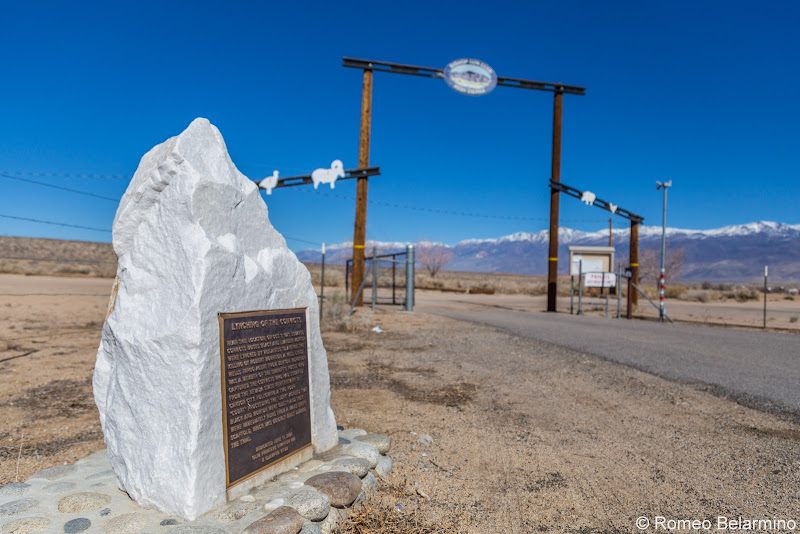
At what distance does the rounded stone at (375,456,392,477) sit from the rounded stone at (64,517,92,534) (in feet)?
5.51

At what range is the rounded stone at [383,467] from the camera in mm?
3342

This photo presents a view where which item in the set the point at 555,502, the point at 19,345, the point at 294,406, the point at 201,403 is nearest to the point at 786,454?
the point at 555,502

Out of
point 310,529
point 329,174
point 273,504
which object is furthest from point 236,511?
point 329,174

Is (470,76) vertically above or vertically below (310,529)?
above

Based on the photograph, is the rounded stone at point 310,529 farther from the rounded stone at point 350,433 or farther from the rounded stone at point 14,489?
the rounded stone at point 14,489

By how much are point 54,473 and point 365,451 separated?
6.10 ft

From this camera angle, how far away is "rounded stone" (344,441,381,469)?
10.9 feet

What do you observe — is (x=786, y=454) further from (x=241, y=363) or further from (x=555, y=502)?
(x=241, y=363)

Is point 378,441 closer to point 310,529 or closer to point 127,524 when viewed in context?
point 310,529

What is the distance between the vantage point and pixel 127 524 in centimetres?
230

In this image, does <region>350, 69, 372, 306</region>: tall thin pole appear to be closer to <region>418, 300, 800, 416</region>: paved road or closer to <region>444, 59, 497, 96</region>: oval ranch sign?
<region>444, 59, 497, 96</region>: oval ranch sign

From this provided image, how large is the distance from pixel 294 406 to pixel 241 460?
495 millimetres

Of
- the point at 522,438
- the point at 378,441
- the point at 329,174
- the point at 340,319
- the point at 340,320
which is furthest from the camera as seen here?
the point at 329,174

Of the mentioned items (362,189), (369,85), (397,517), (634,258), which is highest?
(369,85)
